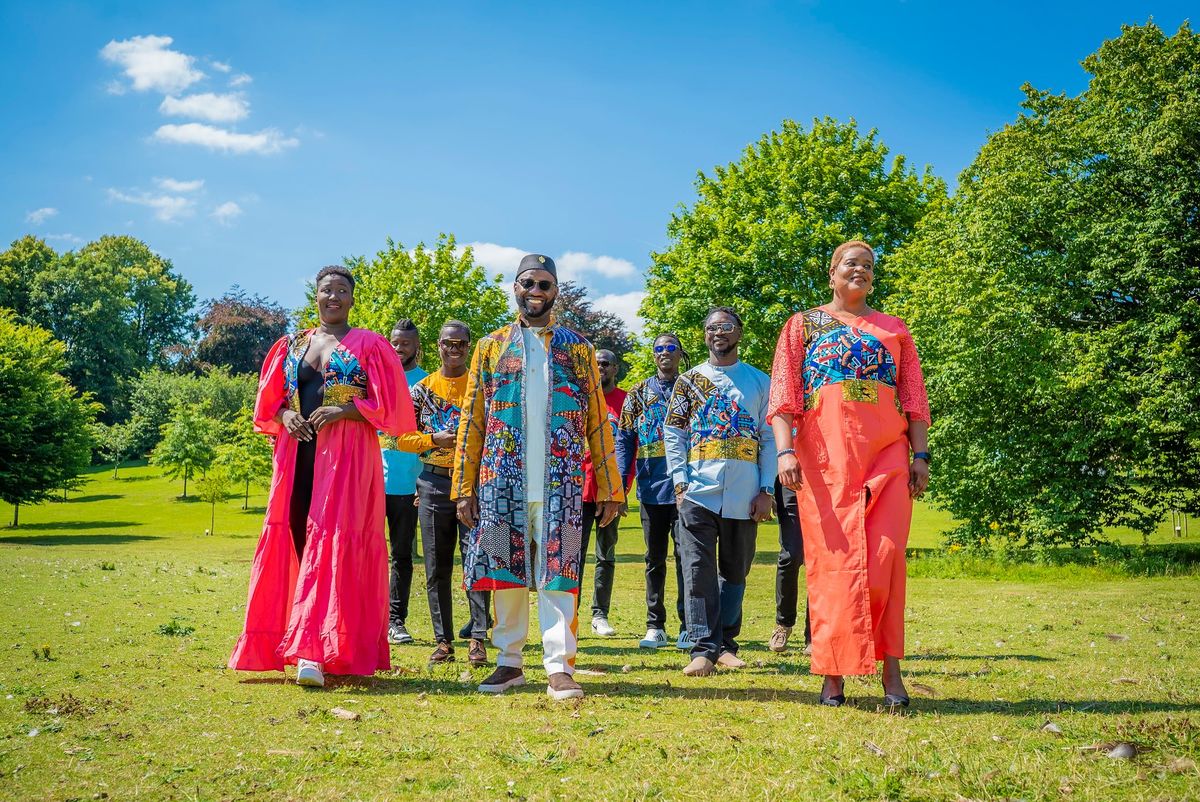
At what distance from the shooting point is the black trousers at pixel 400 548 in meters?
9.37

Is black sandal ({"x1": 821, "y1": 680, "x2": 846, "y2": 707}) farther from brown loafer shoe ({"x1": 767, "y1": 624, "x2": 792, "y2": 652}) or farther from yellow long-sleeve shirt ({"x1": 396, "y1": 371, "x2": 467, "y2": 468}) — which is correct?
yellow long-sleeve shirt ({"x1": 396, "y1": 371, "x2": 467, "y2": 468})

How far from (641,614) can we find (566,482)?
6.51 meters

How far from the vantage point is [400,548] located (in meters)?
9.38

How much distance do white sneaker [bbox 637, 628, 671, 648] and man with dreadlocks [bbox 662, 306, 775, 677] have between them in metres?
1.22

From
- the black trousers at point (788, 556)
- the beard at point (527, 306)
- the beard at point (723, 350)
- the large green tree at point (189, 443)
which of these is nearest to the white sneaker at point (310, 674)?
the beard at point (527, 306)

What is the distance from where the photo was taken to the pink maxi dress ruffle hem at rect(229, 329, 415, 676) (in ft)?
21.3

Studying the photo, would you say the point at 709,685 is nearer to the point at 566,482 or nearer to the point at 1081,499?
the point at 566,482

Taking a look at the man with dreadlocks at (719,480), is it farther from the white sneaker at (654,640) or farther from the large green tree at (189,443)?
the large green tree at (189,443)

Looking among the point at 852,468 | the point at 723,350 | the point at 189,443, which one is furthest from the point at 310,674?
the point at 189,443

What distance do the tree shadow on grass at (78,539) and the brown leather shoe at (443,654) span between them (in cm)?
2653

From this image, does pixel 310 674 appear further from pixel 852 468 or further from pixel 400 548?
pixel 852 468

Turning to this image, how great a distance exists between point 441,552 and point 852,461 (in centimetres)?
392

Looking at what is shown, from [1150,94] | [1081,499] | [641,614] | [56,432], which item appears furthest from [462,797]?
[56,432]

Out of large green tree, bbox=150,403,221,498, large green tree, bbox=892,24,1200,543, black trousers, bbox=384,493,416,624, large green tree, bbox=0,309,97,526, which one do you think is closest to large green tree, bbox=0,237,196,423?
large green tree, bbox=150,403,221,498
